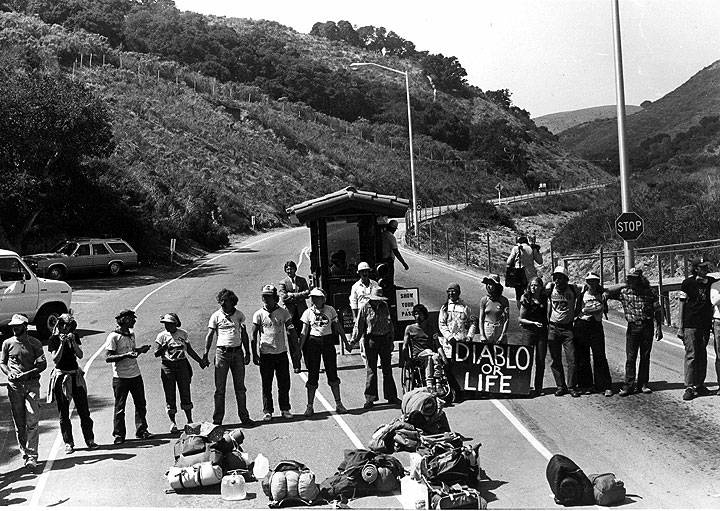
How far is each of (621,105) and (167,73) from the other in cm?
7297

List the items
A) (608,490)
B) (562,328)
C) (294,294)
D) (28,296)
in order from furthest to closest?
(28,296) → (294,294) → (562,328) → (608,490)

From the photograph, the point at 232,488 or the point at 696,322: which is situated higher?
the point at 696,322

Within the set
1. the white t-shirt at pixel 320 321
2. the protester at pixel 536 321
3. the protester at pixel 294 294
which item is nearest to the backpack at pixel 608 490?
the protester at pixel 536 321

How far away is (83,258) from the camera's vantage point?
3350 centimetres

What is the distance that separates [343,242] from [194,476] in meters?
7.47

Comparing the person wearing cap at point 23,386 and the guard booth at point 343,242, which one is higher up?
the guard booth at point 343,242

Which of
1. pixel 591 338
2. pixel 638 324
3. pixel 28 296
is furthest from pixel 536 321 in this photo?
pixel 28 296

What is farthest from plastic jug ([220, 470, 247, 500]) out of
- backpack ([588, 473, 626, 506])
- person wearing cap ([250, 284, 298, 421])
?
backpack ([588, 473, 626, 506])

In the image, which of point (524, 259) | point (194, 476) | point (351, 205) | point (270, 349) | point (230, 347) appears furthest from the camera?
point (524, 259)

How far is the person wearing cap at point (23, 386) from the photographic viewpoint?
1038 centimetres

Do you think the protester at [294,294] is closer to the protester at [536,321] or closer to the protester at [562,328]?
the protester at [536,321]

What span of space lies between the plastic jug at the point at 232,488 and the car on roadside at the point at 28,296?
35.6ft

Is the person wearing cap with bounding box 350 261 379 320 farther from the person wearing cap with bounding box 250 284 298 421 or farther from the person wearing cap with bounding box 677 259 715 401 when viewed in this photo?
the person wearing cap with bounding box 677 259 715 401

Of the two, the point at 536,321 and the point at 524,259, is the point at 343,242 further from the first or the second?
the point at 536,321
